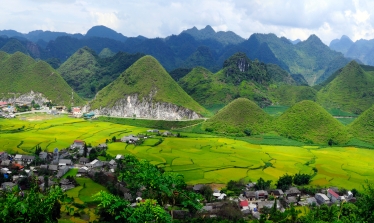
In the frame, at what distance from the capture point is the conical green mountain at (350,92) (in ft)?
359

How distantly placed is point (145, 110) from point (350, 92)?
78719 millimetres

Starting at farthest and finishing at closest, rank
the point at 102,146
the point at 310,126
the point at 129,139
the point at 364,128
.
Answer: the point at 310,126, the point at 364,128, the point at 129,139, the point at 102,146

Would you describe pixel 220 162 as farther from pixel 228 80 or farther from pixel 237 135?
pixel 228 80

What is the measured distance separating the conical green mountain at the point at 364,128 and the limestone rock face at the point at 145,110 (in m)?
39.2

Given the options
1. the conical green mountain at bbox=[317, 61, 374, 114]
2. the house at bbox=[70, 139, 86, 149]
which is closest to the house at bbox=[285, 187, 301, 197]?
the house at bbox=[70, 139, 86, 149]

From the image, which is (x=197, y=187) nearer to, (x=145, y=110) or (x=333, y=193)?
(x=333, y=193)

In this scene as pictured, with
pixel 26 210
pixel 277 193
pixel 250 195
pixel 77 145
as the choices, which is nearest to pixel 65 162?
pixel 77 145

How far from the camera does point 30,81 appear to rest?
102 meters

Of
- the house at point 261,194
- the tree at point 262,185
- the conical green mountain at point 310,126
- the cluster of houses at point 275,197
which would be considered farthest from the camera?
the conical green mountain at point 310,126

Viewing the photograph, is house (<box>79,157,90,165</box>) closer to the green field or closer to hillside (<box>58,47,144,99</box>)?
the green field

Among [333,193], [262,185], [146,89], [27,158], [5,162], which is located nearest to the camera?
[333,193]

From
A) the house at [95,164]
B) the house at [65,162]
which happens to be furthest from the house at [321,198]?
the house at [65,162]

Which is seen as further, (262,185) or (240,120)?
(240,120)

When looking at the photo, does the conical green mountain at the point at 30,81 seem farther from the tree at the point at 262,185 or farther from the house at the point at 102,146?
the tree at the point at 262,185
